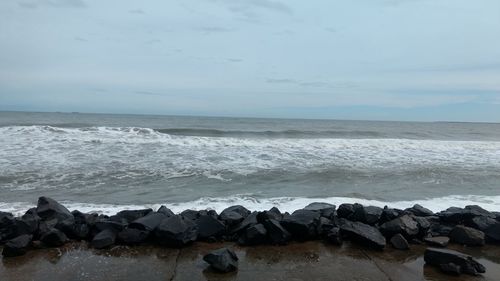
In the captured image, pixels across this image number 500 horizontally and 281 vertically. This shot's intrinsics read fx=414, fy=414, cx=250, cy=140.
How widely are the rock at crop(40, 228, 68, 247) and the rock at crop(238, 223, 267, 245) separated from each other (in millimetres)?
2120

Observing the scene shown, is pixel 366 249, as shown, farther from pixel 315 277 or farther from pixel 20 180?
pixel 20 180

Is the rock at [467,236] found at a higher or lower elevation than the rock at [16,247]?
higher

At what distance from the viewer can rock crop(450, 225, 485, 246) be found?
5137mm

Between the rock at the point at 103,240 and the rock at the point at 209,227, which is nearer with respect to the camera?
the rock at the point at 103,240

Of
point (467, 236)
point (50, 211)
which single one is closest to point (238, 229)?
point (50, 211)

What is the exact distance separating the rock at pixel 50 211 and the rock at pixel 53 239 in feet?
2.22

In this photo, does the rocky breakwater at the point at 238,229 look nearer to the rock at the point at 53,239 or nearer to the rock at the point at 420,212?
the rock at the point at 53,239

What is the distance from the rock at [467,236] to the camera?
514 centimetres

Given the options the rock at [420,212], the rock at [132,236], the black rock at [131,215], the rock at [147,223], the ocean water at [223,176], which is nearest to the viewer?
the rock at [132,236]

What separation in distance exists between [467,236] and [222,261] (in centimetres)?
316

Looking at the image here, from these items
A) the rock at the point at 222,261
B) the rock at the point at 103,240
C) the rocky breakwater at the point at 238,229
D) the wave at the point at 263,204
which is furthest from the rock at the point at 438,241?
the rock at the point at 103,240

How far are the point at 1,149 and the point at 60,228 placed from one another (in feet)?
36.4

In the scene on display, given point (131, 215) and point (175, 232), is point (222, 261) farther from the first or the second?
point (131, 215)

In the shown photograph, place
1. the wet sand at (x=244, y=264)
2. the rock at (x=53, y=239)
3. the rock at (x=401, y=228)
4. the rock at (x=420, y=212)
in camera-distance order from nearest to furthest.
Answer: the wet sand at (x=244, y=264) → the rock at (x=53, y=239) → the rock at (x=401, y=228) → the rock at (x=420, y=212)
